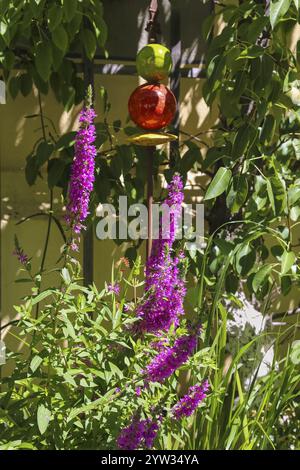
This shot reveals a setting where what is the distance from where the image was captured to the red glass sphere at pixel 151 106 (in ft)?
7.15

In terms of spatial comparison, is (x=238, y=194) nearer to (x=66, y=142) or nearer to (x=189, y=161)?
(x=189, y=161)

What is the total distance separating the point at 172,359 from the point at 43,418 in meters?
0.29

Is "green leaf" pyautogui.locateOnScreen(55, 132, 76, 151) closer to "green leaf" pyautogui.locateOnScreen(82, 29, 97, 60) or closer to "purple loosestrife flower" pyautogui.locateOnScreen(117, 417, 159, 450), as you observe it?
"green leaf" pyautogui.locateOnScreen(82, 29, 97, 60)

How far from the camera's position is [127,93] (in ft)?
9.78

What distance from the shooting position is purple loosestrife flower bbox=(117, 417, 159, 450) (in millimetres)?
1670

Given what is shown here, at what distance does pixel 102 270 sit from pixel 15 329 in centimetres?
35

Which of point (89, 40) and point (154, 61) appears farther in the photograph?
point (89, 40)

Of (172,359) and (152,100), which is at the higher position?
(152,100)

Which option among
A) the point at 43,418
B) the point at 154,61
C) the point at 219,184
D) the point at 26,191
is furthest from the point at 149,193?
the point at 26,191

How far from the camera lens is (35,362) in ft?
5.87

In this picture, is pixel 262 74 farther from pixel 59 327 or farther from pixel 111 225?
pixel 59 327

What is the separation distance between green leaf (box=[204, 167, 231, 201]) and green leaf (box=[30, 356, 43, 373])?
674 mm

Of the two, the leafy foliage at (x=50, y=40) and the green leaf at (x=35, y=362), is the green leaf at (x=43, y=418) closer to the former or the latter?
the green leaf at (x=35, y=362)

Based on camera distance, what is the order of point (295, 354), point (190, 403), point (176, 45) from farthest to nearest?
point (176, 45), point (295, 354), point (190, 403)
